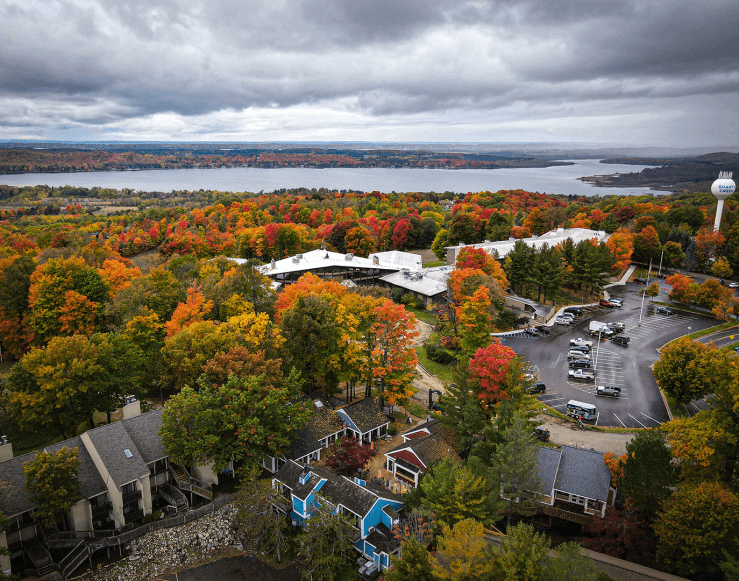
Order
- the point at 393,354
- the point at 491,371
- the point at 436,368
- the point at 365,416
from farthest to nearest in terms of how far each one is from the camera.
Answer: the point at 436,368 < the point at 393,354 < the point at 365,416 < the point at 491,371

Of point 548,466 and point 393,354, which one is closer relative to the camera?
point 548,466

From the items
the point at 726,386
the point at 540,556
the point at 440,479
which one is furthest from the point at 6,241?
the point at 726,386

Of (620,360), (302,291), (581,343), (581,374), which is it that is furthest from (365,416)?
(620,360)

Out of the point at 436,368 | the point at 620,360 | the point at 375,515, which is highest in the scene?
the point at 375,515

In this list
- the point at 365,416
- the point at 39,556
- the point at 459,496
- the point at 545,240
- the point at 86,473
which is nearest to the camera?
the point at 459,496

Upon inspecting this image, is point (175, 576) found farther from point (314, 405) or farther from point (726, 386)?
point (726, 386)

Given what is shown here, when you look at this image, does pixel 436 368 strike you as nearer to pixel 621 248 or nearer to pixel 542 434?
pixel 542 434
